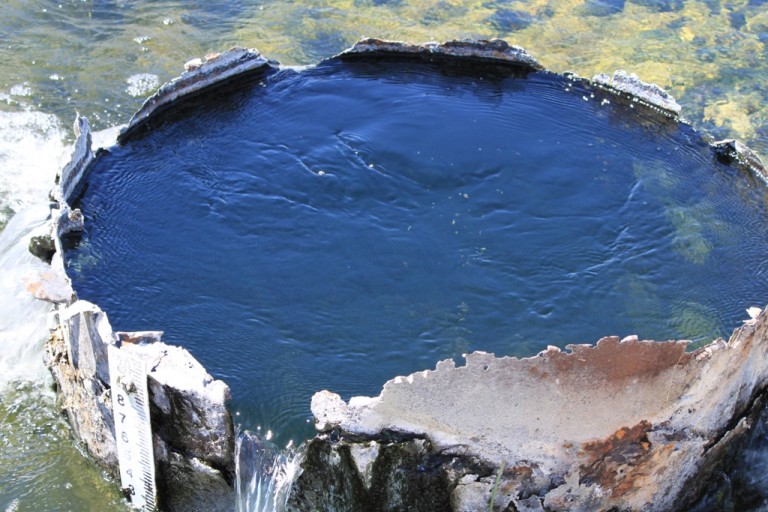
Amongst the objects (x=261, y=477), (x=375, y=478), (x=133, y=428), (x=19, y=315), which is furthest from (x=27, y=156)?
(x=375, y=478)

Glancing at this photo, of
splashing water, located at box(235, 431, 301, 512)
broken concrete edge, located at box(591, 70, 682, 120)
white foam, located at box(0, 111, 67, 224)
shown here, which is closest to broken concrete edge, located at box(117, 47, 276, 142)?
white foam, located at box(0, 111, 67, 224)

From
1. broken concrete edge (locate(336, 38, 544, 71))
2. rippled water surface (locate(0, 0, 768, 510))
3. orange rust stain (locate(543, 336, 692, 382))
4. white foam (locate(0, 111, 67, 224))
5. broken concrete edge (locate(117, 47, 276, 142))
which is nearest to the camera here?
orange rust stain (locate(543, 336, 692, 382))

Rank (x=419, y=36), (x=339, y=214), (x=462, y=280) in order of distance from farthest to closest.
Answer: (x=419, y=36), (x=339, y=214), (x=462, y=280)

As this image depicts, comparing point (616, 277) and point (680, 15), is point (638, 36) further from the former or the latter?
point (616, 277)

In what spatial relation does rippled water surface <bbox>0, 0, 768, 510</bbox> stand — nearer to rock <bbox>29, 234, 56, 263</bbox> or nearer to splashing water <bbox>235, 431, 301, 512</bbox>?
rock <bbox>29, 234, 56, 263</bbox>

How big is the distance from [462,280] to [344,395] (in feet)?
3.76

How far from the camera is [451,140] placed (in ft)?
22.6

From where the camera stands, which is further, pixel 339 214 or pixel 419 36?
pixel 419 36

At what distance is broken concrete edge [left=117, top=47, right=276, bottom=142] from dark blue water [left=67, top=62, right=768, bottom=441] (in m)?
0.11

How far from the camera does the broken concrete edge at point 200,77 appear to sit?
6.80 metres

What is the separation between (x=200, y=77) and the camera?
7145 mm

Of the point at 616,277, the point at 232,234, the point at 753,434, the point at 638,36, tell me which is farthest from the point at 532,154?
the point at 638,36

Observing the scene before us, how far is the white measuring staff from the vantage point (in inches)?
172

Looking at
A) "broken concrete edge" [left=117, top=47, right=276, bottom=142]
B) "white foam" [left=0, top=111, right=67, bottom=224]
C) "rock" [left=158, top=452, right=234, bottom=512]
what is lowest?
"rock" [left=158, top=452, right=234, bottom=512]
